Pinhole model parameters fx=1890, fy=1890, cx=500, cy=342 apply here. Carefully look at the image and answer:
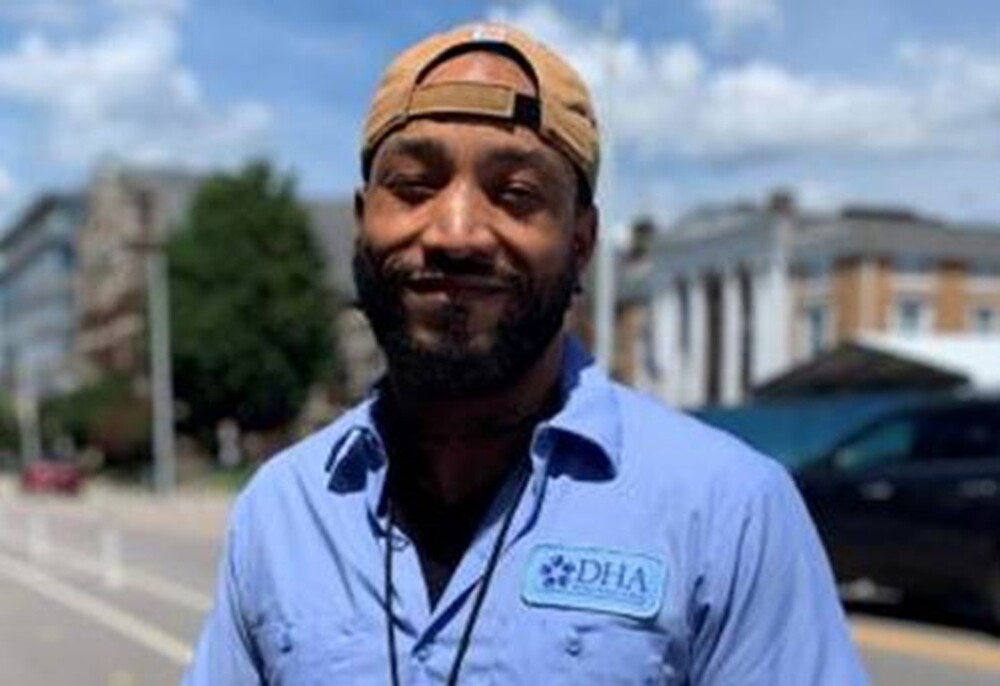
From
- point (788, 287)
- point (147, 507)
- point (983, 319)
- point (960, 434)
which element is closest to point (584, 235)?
point (960, 434)

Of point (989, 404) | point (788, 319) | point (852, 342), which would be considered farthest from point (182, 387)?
point (989, 404)

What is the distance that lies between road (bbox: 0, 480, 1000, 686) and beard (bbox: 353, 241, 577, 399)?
28.5 feet

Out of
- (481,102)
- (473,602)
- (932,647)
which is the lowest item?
(932,647)

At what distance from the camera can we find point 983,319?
57750 millimetres

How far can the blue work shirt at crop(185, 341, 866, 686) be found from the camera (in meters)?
1.89

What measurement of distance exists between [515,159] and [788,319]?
191ft

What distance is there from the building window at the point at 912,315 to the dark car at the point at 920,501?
1673 inches

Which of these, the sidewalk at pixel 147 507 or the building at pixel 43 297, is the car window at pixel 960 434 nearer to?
the sidewalk at pixel 147 507

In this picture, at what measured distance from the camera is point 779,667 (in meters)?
1.89

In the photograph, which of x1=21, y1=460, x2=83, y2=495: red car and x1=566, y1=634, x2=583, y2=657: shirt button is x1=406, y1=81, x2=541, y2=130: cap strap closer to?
x1=566, y1=634, x2=583, y2=657: shirt button

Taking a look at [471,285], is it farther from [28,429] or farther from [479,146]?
[28,429]

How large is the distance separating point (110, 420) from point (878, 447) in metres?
63.1

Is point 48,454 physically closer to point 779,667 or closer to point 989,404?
point 989,404

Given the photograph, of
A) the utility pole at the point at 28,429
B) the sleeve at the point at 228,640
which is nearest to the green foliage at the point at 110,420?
the utility pole at the point at 28,429
